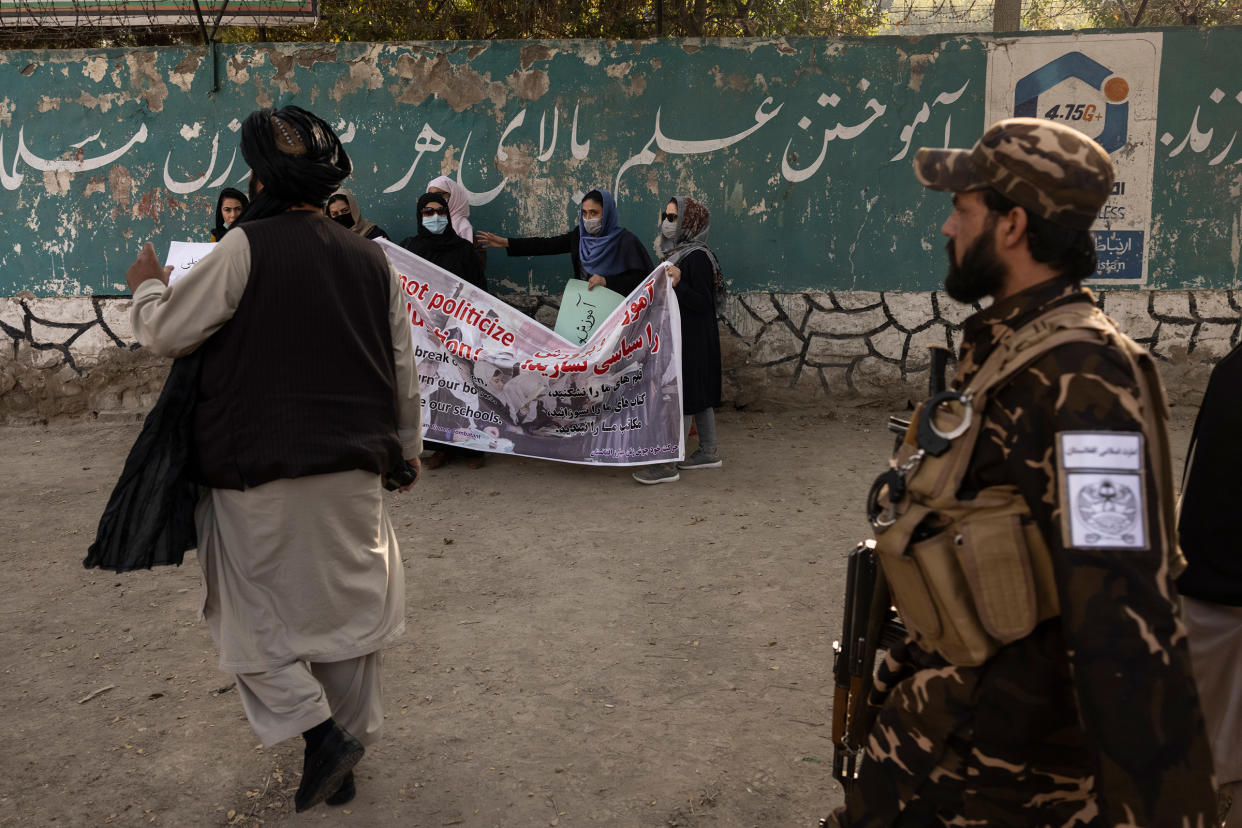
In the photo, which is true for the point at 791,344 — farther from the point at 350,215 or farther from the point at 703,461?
the point at 350,215

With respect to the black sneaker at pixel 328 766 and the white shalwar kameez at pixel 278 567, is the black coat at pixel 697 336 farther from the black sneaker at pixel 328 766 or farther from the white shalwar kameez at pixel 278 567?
the black sneaker at pixel 328 766

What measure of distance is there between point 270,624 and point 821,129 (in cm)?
562

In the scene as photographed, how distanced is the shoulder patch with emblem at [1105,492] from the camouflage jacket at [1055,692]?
1 centimetres

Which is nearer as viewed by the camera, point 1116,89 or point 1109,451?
point 1109,451

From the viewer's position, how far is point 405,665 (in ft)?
11.9

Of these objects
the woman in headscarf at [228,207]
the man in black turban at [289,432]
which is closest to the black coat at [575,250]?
the woman in headscarf at [228,207]

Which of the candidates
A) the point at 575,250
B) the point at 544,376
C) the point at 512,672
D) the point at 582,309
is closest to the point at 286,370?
the point at 512,672

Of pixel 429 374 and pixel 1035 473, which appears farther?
pixel 429 374

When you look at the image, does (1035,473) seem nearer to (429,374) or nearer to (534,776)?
(534,776)

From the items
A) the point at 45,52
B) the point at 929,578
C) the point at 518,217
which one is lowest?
the point at 929,578

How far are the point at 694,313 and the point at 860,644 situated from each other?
166 inches

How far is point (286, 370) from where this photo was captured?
8.32 ft

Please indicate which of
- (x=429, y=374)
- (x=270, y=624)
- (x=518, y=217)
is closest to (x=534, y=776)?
(x=270, y=624)

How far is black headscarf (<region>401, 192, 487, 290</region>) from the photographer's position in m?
6.38
